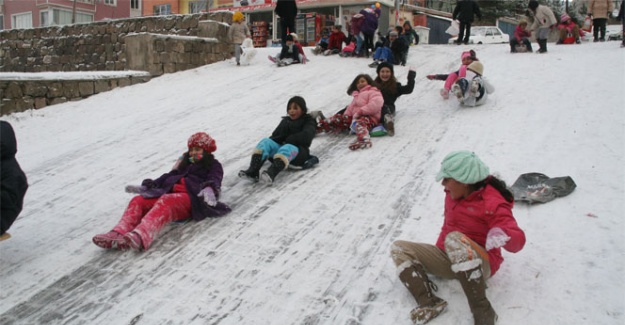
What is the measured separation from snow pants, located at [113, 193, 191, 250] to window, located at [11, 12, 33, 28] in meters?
35.0

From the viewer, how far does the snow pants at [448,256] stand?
2.41 m

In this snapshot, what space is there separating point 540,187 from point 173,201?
10.0 feet

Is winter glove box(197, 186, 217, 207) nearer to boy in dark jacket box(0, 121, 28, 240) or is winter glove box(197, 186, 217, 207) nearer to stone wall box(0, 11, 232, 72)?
boy in dark jacket box(0, 121, 28, 240)

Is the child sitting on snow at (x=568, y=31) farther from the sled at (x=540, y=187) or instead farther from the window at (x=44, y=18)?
the window at (x=44, y=18)

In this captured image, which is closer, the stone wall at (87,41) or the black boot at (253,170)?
the black boot at (253,170)

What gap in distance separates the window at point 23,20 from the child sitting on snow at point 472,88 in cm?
3420

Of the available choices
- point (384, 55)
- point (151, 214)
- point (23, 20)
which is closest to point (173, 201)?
point (151, 214)

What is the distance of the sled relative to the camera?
3785 mm

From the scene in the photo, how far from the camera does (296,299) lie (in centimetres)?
277

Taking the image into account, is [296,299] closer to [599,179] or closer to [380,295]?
[380,295]

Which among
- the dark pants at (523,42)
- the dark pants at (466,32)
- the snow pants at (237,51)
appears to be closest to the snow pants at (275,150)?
the snow pants at (237,51)

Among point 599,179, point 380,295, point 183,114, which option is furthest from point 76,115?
point 599,179

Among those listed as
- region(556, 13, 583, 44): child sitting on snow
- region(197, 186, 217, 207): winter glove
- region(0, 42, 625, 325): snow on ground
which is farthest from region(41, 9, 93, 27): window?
region(197, 186, 217, 207): winter glove

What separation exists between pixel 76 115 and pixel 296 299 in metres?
7.02
